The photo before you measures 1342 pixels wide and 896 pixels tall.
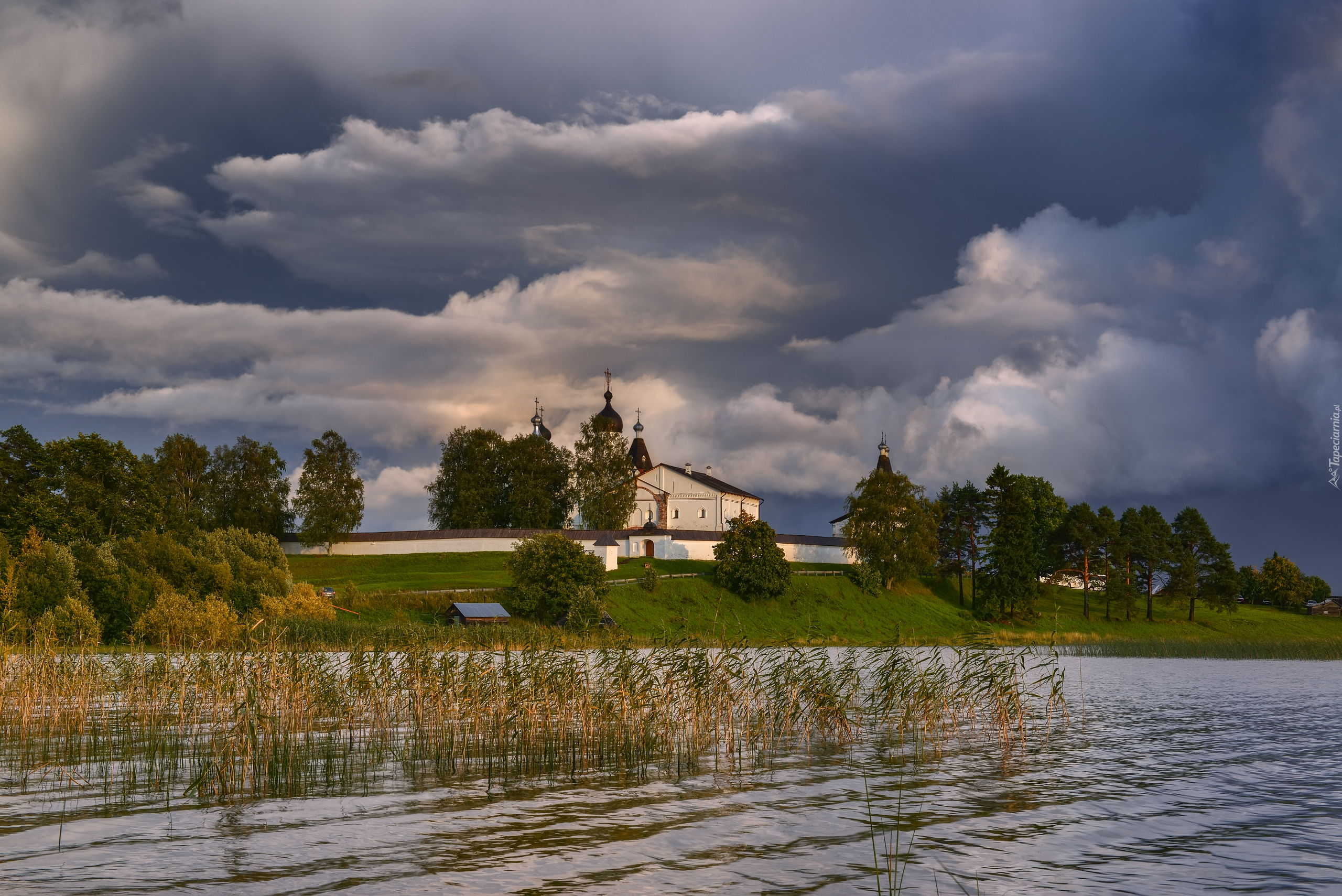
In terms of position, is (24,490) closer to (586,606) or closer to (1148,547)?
(586,606)

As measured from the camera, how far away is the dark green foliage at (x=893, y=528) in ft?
283

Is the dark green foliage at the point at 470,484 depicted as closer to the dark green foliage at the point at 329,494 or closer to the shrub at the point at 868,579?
the dark green foliage at the point at 329,494

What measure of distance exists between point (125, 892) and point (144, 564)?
45147 millimetres

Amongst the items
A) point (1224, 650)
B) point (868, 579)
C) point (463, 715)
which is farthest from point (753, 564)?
point (463, 715)

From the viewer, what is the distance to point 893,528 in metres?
87.4

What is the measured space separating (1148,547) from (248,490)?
268ft

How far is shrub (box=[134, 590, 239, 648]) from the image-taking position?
3738 centimetres

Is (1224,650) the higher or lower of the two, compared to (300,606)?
lower

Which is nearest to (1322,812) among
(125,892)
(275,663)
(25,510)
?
(125,892)

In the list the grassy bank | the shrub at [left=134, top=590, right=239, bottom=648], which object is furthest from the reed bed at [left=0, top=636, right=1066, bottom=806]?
the grassy bank

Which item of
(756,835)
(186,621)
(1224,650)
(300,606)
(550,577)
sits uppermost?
(550,577)

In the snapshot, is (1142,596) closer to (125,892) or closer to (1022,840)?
(1022,840)

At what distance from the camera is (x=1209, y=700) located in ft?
89.8

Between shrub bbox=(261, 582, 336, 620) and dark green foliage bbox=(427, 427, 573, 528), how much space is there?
45.5m
